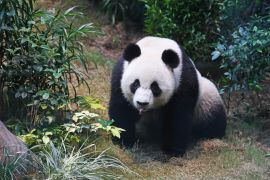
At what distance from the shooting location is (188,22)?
314 inches

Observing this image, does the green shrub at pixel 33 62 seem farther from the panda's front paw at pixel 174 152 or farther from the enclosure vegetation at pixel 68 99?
the panda's front paw at pixel 174 152

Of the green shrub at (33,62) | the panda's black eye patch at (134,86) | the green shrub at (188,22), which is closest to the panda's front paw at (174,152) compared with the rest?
the panda's black eye patch at (134,86)

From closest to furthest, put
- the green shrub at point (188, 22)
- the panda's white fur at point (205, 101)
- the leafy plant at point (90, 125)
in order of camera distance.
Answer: the leafy plant at point (90, 125)
the panda's white fur at point (205, 101)
the green shrub at point (188, 22)

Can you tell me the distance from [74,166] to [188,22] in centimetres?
365

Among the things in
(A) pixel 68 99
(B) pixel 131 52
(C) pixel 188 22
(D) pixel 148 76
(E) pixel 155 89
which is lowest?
(A) pixel 68 99

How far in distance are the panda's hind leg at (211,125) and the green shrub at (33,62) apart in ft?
5.35

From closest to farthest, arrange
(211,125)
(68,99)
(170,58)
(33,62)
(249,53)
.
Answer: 1. (170,58)
2. (33,62)
3. (68,99)
4. (249,53)
5. (211,125)

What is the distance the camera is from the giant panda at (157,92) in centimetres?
580

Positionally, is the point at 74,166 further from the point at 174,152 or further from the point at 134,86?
the point at 174,152

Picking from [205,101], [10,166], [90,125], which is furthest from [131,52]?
[10,166]

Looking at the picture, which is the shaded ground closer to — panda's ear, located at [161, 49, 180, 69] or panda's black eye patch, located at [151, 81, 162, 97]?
panda's black eye patch, located at [151, 81, 162, 97]

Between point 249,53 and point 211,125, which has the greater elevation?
point 249,53

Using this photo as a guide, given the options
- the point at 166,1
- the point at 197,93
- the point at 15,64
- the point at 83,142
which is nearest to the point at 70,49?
the point at 15,64

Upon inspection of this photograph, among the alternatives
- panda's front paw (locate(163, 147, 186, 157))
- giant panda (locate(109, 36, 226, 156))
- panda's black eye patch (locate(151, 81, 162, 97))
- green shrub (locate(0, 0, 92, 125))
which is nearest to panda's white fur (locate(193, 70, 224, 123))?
giant panda (locate(109, 36, 226, 156))
